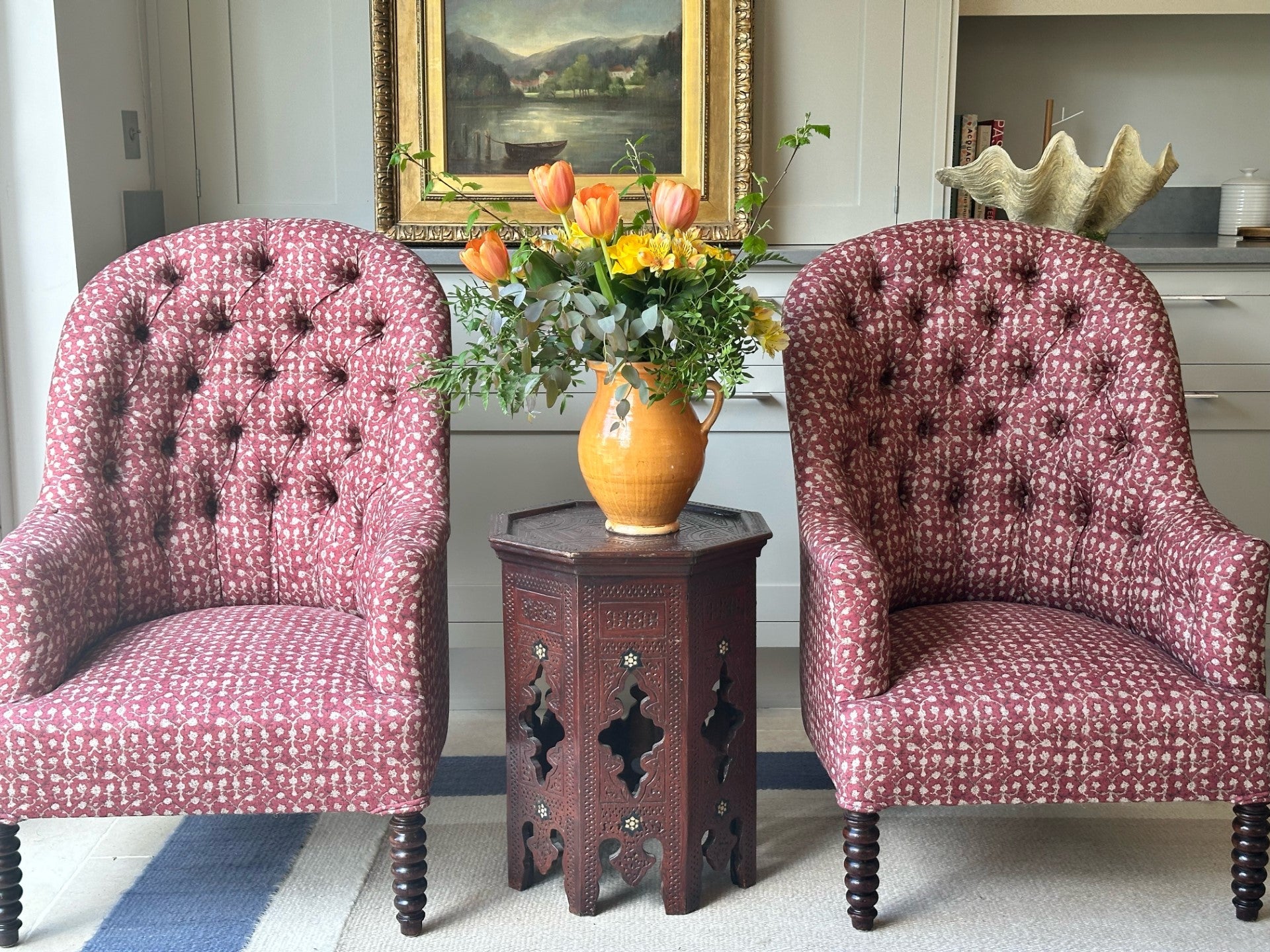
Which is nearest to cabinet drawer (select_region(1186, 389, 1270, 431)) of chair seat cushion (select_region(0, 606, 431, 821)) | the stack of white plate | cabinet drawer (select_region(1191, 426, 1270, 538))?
cabinet drawer (select_region(1191, 426, 1270, 538))

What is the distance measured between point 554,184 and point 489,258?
0.13 m

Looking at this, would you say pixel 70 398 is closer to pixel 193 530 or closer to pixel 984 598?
pixel 193 530

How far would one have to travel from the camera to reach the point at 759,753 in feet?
7.85

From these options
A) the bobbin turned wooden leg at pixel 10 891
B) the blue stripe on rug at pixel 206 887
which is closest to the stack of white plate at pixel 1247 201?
the blue stripe on rug at pixel 206 887

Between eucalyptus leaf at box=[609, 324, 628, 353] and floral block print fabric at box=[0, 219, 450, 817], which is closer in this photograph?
eucalyptus leaf at box=[609, 324, 628, 353]

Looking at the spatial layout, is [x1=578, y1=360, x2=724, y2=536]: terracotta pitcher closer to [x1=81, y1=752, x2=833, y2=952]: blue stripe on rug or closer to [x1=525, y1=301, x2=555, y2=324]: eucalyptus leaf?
[x1=525, y1=301, x2=555, y2=324]: eucalyptus leaf

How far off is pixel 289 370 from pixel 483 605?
0.76 meters

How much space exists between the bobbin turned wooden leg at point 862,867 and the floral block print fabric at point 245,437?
2.04ft

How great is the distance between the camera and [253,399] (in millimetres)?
2021

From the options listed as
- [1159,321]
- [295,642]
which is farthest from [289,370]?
[1159,321]

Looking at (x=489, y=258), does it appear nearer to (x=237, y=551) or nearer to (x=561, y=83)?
(x=237, y=551)

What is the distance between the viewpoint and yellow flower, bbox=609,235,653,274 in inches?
61.7

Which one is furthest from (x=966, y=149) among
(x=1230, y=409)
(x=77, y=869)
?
(x=77, y=869)

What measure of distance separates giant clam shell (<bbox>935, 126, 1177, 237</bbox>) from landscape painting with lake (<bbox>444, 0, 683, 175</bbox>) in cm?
65
